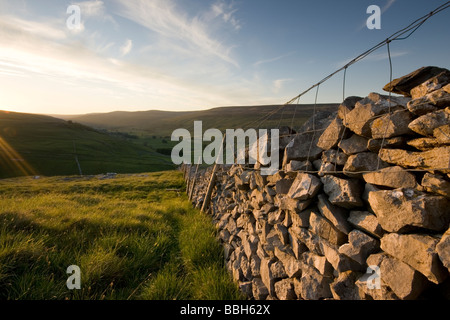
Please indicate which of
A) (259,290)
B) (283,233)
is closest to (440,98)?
(283,233)

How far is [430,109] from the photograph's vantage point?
71.7 inches

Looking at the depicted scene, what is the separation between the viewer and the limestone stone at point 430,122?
5.62 ft

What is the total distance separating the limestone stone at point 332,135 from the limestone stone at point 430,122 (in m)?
0.77

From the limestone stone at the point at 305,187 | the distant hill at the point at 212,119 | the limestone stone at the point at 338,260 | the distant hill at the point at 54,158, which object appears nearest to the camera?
the limestone stone at the point at 338,260

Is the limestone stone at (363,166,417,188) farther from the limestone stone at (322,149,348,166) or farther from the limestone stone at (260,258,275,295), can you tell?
the limestone stone at (260,258,275,295)

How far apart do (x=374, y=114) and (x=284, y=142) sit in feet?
5.65

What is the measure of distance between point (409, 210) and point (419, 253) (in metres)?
0.32

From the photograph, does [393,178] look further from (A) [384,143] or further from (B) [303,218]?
(B) [303,218]

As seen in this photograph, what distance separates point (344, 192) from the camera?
238cm

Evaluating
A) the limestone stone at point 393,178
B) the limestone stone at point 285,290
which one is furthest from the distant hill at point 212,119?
the limestone stone at point 393,178

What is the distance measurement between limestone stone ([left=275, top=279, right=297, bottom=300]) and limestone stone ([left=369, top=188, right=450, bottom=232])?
64.5 inches

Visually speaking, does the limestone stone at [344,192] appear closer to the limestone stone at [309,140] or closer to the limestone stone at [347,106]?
the limestone stone at [309,140]

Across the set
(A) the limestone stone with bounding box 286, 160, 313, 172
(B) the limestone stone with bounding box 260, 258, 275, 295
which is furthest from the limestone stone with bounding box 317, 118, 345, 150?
(B) the limestone stone with bounding box 260, 258, 275, 295

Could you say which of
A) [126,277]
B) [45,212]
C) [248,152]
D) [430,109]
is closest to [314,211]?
[430,109]
